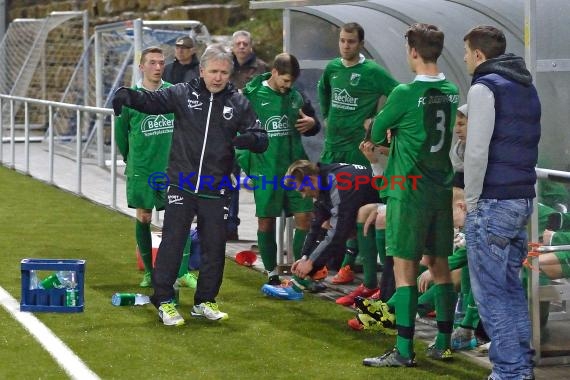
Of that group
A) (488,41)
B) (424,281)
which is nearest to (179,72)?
(424,281)

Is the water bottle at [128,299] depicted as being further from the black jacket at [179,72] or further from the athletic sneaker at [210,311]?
the black jacket at [179,72]

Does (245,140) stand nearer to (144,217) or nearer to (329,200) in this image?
(329,200)

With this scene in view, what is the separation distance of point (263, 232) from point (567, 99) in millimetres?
3182

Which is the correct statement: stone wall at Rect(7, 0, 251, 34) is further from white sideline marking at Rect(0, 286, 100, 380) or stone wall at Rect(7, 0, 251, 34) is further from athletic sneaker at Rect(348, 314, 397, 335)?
athletic sneaker at Rect(348, 314, 397, 335)

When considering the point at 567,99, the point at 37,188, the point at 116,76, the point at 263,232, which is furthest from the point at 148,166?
the point at 116,76

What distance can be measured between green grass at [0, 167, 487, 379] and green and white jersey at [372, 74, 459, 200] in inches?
41.8

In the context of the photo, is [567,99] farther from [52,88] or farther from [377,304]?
[52,88]

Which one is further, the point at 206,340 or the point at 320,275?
the point at 320,275

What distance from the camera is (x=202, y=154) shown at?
27.0ft

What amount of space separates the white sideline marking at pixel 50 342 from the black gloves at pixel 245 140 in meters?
1.67

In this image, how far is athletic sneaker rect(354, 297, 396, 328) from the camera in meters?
8.13

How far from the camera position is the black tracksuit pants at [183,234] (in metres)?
8.30

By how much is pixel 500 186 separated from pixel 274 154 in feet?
11.7

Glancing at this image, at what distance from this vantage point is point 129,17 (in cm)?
2689
